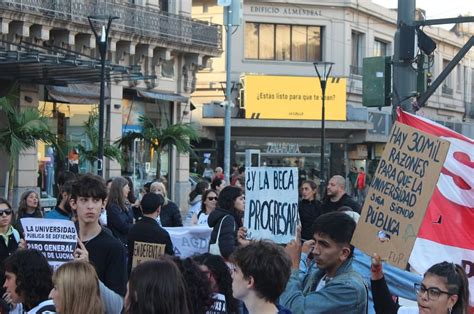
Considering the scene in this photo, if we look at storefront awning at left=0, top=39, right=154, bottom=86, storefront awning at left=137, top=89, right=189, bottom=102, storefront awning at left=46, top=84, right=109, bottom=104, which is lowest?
storefront awning at left=46, top=84, right=109, bottom=104

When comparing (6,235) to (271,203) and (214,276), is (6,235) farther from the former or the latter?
(214,276)

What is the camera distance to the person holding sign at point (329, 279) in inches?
182

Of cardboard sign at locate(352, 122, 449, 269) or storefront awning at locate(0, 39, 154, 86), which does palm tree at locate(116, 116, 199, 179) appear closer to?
storefront awning at locate(0, 39, 154, 86)

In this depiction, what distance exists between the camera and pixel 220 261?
5.46 meters

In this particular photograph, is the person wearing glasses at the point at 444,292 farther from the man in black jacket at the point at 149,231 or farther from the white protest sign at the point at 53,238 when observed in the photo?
the man in black jacket at the point at 149,231

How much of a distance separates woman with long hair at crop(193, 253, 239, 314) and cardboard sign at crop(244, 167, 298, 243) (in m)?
1.98

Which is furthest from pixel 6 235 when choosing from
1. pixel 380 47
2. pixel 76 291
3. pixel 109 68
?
pixel 380 47

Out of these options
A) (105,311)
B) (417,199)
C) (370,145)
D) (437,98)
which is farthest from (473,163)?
(437,98)

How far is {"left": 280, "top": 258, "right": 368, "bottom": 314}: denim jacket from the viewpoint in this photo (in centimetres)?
461

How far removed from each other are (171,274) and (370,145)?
41649 millimetres

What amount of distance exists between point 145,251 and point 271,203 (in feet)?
4.15

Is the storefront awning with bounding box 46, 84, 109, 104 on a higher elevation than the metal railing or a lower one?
lower

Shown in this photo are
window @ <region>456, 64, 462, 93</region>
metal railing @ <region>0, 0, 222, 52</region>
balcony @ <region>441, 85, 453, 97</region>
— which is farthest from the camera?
window @ <region>456, 64, 462, 93</region>

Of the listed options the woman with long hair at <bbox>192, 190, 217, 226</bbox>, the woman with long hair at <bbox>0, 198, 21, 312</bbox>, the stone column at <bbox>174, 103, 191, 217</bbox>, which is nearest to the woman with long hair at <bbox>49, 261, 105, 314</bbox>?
the woman with long hair at <bbox>0, 198, 21, 312</bbox>
